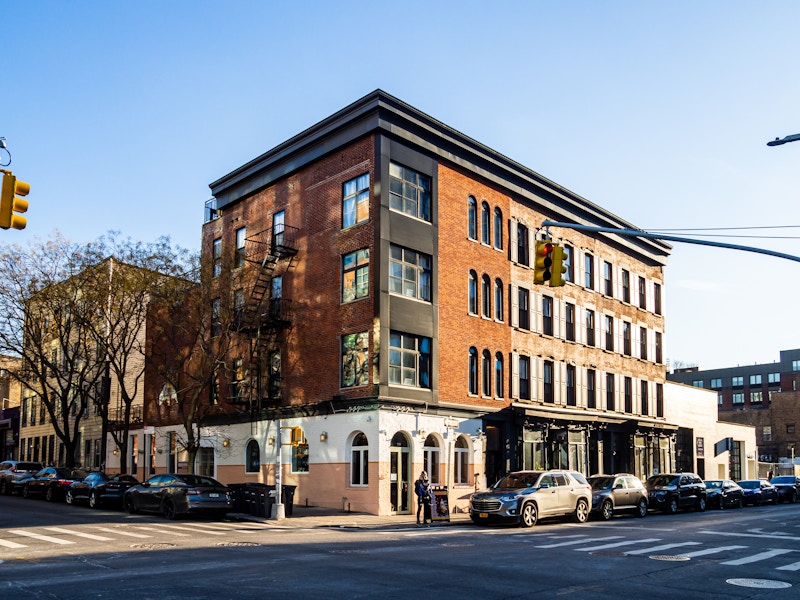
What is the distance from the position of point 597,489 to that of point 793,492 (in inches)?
1026

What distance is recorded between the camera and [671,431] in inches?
2053

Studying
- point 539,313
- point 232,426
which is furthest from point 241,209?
point 539,313

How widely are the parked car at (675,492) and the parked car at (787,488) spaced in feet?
48.4

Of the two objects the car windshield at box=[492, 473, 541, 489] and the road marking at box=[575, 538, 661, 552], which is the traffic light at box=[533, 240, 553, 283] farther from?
the car windshield at box=[492, 473, 541, 489]

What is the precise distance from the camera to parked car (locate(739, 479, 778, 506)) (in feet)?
148

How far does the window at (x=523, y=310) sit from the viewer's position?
4012cm

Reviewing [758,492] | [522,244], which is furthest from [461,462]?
[758,492]

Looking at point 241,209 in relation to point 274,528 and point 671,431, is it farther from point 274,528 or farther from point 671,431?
point 671,431

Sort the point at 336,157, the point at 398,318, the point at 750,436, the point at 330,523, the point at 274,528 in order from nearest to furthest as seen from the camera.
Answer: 1. the point at 274,528
2. the point at 330,523
3. the point at 398,318
4. the point at 336,157
5. the point at 750,436

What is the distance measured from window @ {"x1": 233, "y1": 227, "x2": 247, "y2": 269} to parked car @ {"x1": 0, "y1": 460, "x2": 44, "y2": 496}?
49.3ft

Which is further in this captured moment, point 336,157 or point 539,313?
point 539,313

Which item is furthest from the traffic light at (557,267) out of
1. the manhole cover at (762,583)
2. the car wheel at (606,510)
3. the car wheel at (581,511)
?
the car wheel at (606,510)

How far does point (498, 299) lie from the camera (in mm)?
38500

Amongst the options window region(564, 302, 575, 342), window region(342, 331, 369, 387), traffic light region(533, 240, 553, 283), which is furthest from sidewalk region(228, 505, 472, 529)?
window region(564, 302, 575, 342)
